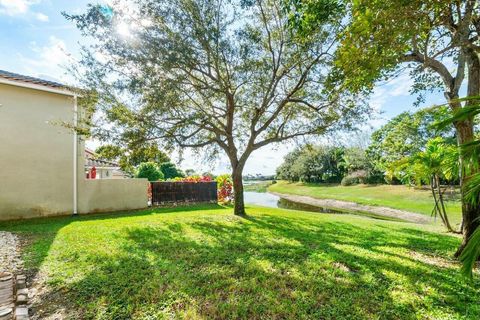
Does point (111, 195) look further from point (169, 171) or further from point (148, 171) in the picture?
point (169, 171)

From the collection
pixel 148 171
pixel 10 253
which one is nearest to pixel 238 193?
pixel 10 253

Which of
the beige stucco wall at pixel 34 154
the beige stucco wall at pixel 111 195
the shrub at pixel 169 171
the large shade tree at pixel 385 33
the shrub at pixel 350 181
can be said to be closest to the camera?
the large shade tree at pixel 385 33

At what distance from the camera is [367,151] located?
118 ft

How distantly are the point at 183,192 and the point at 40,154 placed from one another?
23.9 feet

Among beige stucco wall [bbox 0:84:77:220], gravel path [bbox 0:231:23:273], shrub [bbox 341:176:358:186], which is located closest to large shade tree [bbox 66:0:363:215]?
beige stucco wall [bbox 0:84:77:220]

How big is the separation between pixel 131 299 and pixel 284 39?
8550 millimetres

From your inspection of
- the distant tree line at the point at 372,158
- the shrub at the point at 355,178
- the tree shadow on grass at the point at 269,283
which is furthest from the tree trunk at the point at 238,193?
the shrub at the point at 355,178

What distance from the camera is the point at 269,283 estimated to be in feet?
11.9

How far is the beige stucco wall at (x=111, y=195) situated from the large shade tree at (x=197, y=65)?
4.44 meters

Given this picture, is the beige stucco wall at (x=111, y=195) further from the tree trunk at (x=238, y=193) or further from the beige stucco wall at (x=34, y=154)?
the tree trunk at (x=238, y=193)

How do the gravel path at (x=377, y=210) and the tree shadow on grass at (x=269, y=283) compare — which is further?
the gravel path at (x=377, y=210)

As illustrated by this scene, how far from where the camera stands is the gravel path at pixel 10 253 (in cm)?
453

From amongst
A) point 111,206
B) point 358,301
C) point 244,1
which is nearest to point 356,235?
point 358,301

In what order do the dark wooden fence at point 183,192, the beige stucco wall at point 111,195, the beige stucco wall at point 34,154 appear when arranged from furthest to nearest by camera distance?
the dark wooden fence at point 183,192 < the beige stucco wall at point 111,195 < the beige stucco wall at point 34,154
